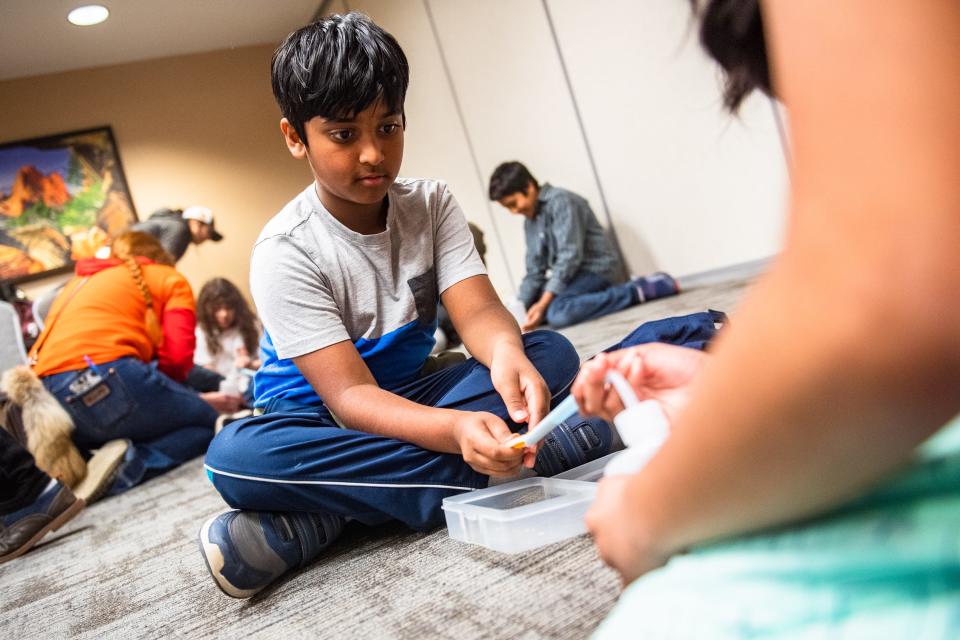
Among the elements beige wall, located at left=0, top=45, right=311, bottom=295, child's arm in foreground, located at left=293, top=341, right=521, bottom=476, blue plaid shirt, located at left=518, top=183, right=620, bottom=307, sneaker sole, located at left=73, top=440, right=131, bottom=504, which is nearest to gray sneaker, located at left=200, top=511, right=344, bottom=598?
child's arm in foreground, located at left=293, top=341, right=521, bottom=476

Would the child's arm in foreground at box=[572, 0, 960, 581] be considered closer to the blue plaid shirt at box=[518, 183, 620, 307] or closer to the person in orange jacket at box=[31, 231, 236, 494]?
the person in orange jacket at box=[31, 231, 236, 494]

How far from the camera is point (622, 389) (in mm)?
502

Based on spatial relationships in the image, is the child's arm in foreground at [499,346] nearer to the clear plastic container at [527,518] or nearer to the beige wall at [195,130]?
the clear plastic container at [527,518]

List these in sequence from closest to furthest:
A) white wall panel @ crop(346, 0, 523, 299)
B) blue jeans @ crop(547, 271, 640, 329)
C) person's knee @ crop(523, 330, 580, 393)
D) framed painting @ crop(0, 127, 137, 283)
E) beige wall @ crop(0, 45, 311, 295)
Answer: person's knee @ crop(523, 330, 580, 393) → blue jeans @ crop(547, 271, 640, 329) → white wall panel @ crop(346, 0, 523, 299) → framed painting @ crop(0, 127, 137, 283) → beige wall @ crop(0, 45, 311, 295)

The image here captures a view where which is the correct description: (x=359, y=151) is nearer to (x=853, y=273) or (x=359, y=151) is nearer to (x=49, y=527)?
(x=853, y=273)

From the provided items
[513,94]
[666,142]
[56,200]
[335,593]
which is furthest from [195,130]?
[335,593]

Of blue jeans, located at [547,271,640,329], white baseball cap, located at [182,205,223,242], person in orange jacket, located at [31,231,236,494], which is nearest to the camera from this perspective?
person in orange jacket, located at [31,231,236,494]

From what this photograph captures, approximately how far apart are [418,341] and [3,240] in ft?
14.5

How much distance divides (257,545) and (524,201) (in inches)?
108

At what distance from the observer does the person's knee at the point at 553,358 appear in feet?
3.55

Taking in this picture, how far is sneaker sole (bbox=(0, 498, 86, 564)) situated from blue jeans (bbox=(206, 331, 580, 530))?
95 cm

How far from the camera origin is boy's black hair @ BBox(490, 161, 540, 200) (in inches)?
136

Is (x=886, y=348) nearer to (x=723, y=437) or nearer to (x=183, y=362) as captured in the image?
(x=723, y=437)

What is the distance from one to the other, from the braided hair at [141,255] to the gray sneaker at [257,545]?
1745 millimetres
